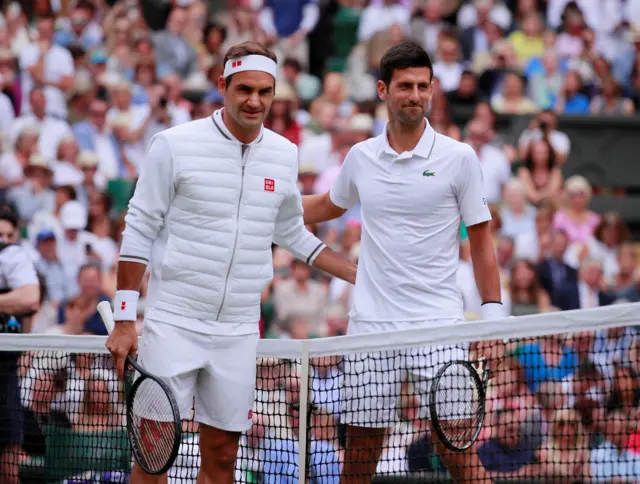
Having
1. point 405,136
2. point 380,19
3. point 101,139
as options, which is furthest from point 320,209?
point 380,19

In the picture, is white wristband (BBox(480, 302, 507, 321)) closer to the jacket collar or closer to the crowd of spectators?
the jacket collar

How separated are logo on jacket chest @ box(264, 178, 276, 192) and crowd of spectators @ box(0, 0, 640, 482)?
264cm

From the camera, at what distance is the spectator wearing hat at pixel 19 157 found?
41.0 feet

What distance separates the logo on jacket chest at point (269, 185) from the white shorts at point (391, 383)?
0.98 metres

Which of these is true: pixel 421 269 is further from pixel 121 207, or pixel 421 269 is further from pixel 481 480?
pixel 121 207

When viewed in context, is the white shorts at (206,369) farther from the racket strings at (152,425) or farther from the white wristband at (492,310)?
the white wristband at (492,310)


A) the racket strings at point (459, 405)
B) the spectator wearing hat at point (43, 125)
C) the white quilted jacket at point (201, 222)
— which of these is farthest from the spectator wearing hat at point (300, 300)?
the white quilted jacket at point (201, 222)

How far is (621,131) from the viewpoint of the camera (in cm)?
1463

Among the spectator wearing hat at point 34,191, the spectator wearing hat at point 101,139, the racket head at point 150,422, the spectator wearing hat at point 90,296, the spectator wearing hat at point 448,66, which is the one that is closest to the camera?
the racket head at point 150,422

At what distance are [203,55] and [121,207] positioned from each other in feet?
10.2

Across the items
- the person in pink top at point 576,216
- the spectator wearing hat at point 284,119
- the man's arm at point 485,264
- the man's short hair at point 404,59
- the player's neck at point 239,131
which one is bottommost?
the man's arm at point 485,264

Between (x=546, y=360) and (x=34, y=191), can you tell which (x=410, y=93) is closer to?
(x=546, y=360)

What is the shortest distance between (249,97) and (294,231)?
864 mm

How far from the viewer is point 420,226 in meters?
6.28
